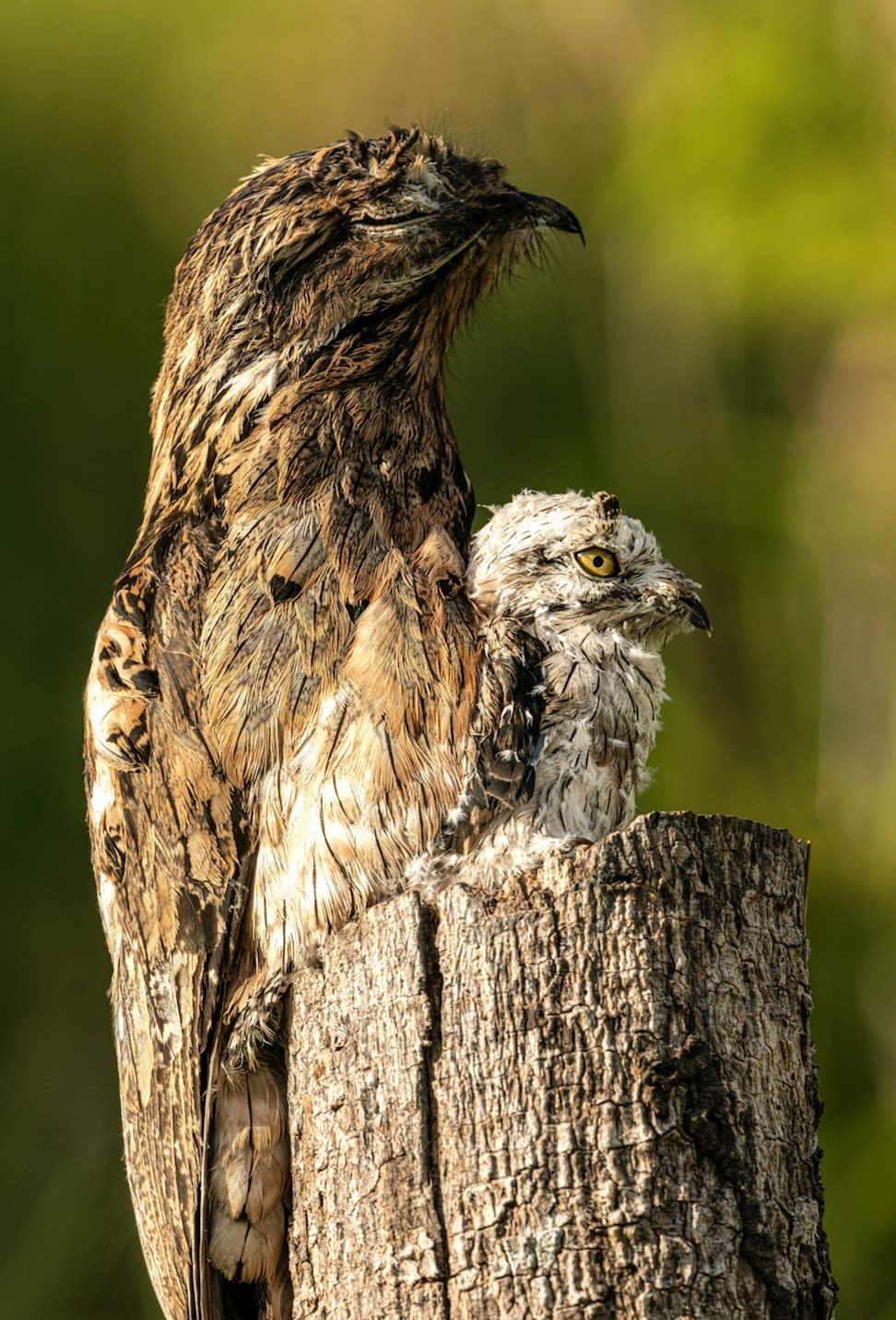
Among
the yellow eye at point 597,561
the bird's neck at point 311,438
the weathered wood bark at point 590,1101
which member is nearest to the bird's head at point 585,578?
the yellow eye at point 597,561

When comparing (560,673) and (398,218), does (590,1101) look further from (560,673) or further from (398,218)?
(398,218)

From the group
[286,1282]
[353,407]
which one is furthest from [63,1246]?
[353,407]

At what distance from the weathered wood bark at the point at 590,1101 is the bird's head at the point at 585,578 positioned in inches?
24.5

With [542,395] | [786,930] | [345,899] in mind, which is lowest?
[786,930]

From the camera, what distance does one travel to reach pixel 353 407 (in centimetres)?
291

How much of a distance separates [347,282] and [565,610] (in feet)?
2.54

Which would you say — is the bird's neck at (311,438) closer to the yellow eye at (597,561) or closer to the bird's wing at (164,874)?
the bird's wing at (164,874)

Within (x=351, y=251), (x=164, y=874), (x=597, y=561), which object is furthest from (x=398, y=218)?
(x=164, y=874)

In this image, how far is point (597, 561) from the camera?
8.86ft

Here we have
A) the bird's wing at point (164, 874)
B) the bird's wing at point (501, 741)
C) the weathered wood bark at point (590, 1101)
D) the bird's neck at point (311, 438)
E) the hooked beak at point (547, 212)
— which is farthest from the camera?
the hooked beak at point (547, 212)

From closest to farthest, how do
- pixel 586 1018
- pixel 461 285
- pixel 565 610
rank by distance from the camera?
pixel 586 1018
pixel 565 610
pixel 461 285

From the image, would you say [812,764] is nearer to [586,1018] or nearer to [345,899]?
[345,899]

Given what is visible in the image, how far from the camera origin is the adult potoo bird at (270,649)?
2559 mm

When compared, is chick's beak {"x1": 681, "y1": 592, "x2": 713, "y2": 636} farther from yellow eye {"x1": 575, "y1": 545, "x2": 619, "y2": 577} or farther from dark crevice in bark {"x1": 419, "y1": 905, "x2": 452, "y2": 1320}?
dark crevice in bark {"x1": 419, "y1": 905, "x2": 452, "y2": 1320}
